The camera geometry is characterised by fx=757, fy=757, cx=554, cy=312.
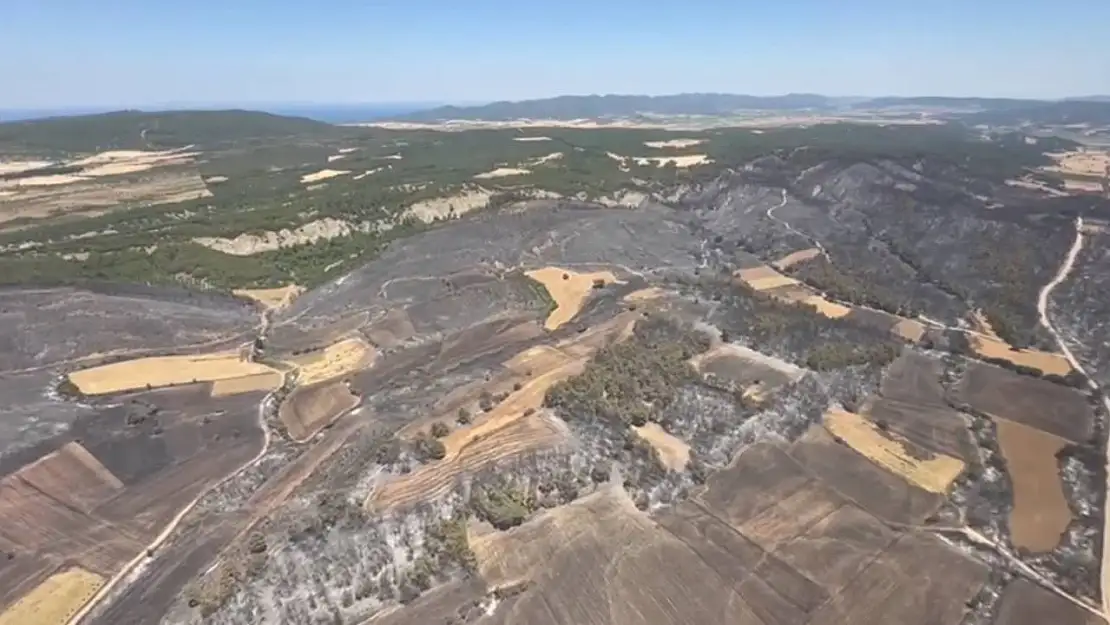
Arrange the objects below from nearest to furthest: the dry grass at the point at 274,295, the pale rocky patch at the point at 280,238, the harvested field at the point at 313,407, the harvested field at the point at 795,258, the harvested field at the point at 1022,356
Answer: the harvested field at the point at 313,407, the harvested field at the point at 1022,356, the dry grass at the point at 274,295, the harvested field at the point at 795,258, the pale rocky patch at the point at 280,238

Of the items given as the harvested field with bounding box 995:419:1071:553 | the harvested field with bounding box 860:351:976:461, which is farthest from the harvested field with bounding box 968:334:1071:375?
the harvested field with bounding box 995:419:1071:553

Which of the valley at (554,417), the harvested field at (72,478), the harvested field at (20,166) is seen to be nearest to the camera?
the valley at (554,417)

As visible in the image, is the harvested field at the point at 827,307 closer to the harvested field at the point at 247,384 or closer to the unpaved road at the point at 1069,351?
the unpaved road at the point at 1069,351

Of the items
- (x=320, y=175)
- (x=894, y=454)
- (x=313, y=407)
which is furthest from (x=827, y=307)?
(x=320, y=175)

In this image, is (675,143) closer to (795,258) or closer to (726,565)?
(795,258)

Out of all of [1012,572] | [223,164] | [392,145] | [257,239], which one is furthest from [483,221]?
[392,145]

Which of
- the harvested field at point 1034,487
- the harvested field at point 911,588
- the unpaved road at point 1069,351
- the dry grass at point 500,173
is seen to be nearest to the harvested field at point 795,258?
the unpaved road at point 1069,351

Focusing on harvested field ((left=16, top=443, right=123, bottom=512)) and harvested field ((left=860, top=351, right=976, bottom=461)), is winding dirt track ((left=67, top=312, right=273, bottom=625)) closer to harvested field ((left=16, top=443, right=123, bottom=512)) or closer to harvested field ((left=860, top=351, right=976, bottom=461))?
harvested field ((left=16, top=443, right=123, bottom=512))
